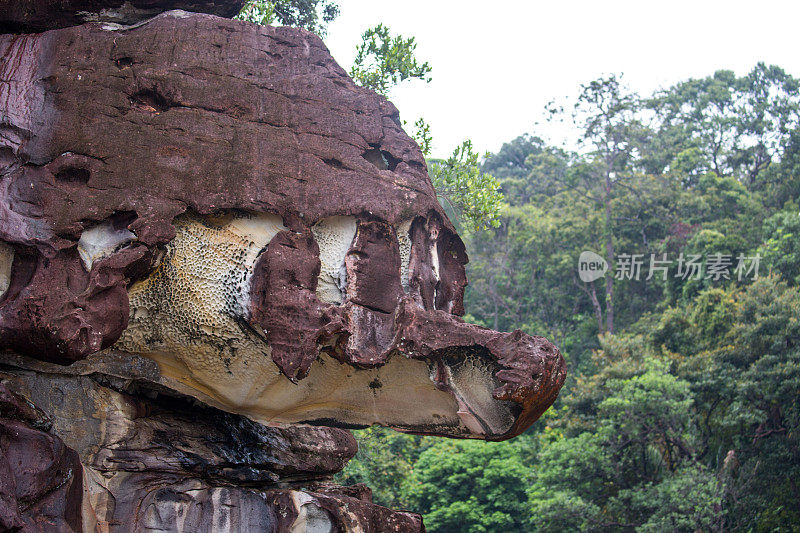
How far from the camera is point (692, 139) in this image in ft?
81.3

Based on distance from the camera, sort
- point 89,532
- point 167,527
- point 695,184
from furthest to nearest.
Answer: point 695,184
point 167,527
point 89,532

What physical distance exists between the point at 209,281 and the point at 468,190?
12.4ft

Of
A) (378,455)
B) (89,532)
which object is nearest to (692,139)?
(378,455)

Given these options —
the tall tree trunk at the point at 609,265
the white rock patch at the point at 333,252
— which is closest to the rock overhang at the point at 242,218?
the white rock patch at the point at 333,252

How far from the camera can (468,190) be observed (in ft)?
26.1

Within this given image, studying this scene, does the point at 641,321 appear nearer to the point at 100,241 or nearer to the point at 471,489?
the point at 471,489

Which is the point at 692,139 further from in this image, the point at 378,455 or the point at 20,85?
the point at 20,85

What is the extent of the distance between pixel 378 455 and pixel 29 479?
6826 millimetres

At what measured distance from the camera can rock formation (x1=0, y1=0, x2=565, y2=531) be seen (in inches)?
173

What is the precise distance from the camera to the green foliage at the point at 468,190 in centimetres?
793

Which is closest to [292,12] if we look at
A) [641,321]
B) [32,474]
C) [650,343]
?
[32,474]

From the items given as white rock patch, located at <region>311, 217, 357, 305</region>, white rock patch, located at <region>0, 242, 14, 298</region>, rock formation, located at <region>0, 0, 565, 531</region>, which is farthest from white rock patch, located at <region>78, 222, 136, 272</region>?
white rock patch, located at <region>311, 217, 357, 305</region>

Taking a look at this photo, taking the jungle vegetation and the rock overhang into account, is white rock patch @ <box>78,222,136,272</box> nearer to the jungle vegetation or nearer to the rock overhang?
the rock overhang

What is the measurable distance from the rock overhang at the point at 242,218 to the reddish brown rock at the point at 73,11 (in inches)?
12.0
